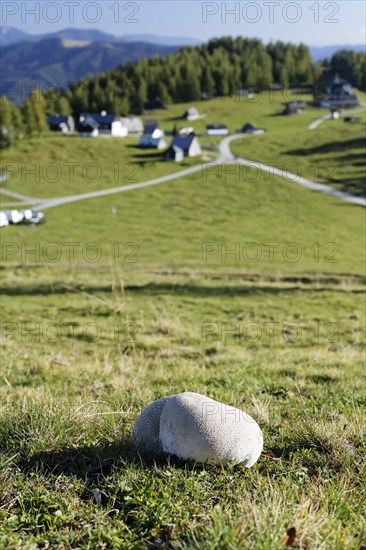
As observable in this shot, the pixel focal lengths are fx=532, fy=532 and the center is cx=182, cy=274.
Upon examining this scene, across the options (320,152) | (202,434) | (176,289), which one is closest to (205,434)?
(202,434)

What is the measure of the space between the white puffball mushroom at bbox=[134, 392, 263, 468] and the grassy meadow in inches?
5.4

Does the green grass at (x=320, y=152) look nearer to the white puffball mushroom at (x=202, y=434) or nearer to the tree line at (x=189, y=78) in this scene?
the tree line at (x=189, y=78)

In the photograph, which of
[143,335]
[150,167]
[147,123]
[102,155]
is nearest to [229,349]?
[143,335]

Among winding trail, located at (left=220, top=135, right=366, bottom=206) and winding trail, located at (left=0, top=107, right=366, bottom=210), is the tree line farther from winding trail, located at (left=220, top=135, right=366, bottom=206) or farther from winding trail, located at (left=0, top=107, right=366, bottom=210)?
winding trail, located at (left=220, top=135, right=366, bottom=206)

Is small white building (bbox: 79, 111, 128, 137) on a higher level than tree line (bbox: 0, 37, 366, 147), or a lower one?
lower

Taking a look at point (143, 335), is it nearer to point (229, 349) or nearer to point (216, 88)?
point (229, 349)

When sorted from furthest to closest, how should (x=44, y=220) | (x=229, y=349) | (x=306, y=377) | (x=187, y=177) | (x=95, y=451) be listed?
(x=187, y=177) → (x=44, y=220) → (x=229, y=349) → (x=306, y=377) → (x=95, y=451)

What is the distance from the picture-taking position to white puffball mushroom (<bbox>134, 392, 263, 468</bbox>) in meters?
4.50

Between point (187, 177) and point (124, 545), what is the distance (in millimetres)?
74639

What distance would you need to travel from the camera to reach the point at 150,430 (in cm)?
484

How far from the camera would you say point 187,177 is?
251ft

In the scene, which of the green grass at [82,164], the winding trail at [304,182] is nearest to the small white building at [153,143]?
the green grass at [82,164]

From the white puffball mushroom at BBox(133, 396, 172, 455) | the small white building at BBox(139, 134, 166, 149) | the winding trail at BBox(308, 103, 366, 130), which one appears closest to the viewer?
the white puffball mushroom at BBox(133, 396, 172, 455)

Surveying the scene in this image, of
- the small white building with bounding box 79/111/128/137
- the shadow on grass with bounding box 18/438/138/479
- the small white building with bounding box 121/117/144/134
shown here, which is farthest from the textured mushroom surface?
the small white building with bounding box 121/117/144/134
